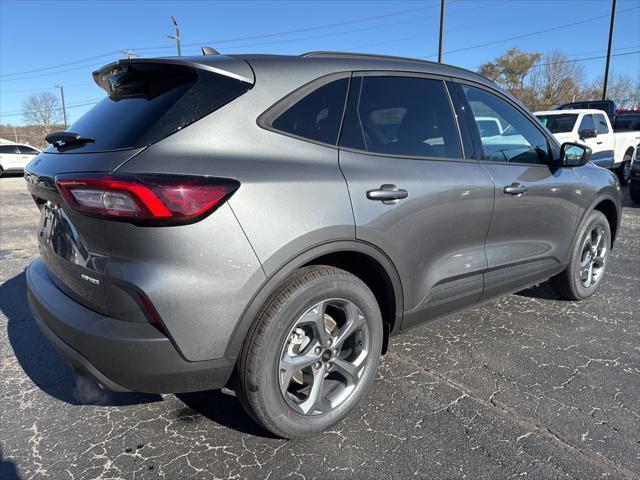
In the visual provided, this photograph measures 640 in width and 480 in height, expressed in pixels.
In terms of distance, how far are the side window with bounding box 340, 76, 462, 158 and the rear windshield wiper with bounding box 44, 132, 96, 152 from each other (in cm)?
120

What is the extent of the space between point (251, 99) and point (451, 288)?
1.59 meters

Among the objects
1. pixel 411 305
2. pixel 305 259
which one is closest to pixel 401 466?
pixel 411 305

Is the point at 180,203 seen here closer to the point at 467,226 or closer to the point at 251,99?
the point at 251,99

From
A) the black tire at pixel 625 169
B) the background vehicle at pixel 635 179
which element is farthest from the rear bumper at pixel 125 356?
the black tire at pixel 625 169

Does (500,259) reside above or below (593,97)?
above

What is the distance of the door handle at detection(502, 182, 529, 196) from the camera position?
9.95 feet

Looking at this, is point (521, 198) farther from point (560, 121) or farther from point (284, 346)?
point (560, 121)

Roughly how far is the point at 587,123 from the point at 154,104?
1201 centimetres

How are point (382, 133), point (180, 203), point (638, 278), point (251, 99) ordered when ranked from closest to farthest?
point (180, 203) < point (251, 99) < point (382, 133) < point (638, 278)

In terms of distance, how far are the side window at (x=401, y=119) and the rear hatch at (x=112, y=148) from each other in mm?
625

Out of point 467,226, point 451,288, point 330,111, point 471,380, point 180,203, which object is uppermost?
point 330,111

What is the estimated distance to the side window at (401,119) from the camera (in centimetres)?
241

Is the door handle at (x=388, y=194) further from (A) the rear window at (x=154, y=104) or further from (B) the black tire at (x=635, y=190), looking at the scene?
(B) the black tire at (x=635, y=190)

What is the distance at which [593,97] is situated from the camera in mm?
54562
